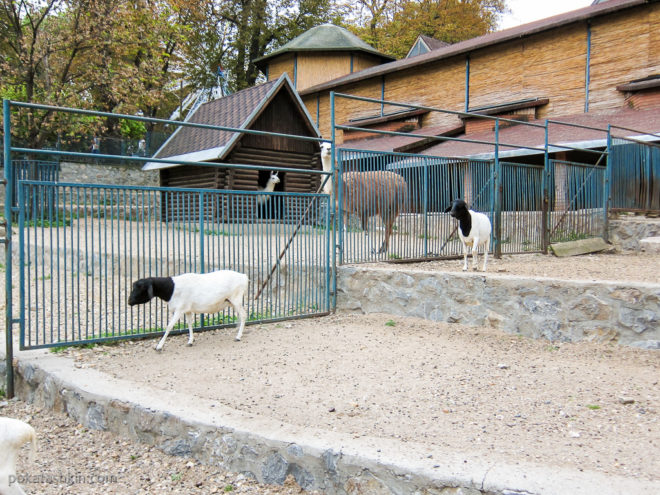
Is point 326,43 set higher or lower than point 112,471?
higher

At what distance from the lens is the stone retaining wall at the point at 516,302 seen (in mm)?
5469

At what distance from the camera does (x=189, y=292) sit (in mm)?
5660

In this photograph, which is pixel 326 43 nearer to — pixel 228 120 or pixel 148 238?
pixel 228 120

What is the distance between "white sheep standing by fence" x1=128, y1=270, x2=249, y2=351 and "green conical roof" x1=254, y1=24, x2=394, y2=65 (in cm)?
2779

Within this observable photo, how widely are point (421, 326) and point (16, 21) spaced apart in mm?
19087

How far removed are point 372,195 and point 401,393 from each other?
404 cm

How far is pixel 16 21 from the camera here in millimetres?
18578

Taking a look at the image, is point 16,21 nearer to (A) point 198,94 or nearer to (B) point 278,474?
(A) point 198,94

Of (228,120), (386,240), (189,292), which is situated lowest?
(189,292)

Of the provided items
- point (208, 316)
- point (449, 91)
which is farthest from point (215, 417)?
point (449, 91)

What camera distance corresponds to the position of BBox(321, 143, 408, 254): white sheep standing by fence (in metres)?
7.69

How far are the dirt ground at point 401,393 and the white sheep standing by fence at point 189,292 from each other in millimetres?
450

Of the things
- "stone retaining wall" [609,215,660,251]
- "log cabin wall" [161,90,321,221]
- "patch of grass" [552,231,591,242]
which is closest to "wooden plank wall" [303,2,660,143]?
"log cabin wall" [161,90,321,221]

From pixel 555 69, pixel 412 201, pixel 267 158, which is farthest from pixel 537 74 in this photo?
pixel 412 201
